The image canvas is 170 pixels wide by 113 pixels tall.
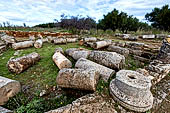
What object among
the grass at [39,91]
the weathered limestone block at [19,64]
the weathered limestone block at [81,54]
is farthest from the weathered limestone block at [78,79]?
the weathered limestone block at [19,64]

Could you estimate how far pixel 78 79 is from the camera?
2.28 m

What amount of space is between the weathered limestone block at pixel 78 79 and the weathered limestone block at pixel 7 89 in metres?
1.09

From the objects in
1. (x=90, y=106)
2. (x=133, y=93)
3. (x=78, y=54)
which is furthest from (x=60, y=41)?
(x=133, y=93)

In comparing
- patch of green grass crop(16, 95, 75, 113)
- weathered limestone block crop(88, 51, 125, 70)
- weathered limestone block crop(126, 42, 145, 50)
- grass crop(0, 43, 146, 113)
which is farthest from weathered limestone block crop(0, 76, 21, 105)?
weathered limestone block crop(126, 42, 145, 50)

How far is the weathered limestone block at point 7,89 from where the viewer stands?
6.92 feet

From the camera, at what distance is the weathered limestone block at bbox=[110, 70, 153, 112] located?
1.93 meters

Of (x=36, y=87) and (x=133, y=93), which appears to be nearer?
(x=133, y=93)

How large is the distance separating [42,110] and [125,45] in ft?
17.7

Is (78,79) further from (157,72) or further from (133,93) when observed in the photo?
(157,72)

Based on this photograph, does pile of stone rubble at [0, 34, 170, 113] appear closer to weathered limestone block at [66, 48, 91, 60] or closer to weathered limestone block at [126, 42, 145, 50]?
weathered limestone block at [66, 48, 91, 60]

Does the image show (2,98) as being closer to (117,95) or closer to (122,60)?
(117,95)

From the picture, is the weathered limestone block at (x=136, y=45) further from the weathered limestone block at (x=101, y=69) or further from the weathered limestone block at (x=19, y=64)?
the weathered limestone block at (x=19, y=64)

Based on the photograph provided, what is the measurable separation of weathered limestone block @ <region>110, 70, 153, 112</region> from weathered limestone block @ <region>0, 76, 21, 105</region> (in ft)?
7.73

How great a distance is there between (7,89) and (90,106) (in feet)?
6.32
